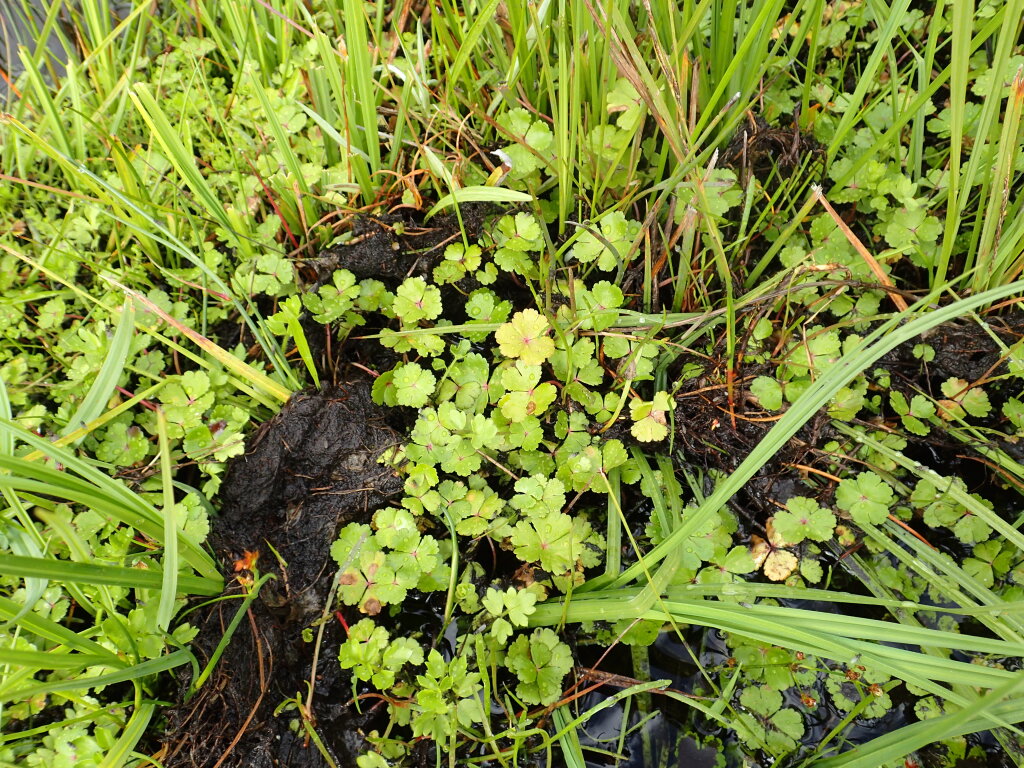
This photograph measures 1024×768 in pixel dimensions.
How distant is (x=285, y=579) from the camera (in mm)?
1605

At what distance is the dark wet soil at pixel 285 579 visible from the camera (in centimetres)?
149

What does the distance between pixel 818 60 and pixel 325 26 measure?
180 centimetres

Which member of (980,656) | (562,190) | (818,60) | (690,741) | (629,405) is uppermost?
(818,60)

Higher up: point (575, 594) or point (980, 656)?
point (575, 594)

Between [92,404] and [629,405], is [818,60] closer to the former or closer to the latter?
[629,405]

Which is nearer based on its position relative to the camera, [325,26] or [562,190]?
[562,190]

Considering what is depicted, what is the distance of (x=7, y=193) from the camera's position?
7.27ft

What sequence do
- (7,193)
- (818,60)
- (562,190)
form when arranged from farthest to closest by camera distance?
(7,193), (818,60), (562,190)

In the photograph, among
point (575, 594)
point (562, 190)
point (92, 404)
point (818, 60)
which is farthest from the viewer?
point (818, 60)

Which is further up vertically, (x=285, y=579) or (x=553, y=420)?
(x=553, y=420)

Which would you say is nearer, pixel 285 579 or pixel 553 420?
pixel 285 579

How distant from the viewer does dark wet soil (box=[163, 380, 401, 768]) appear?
4.88 ft

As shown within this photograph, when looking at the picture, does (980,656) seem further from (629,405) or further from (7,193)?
(7,193)

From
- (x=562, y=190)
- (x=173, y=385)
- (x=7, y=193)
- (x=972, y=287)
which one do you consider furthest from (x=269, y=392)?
(x=972, y=287)
